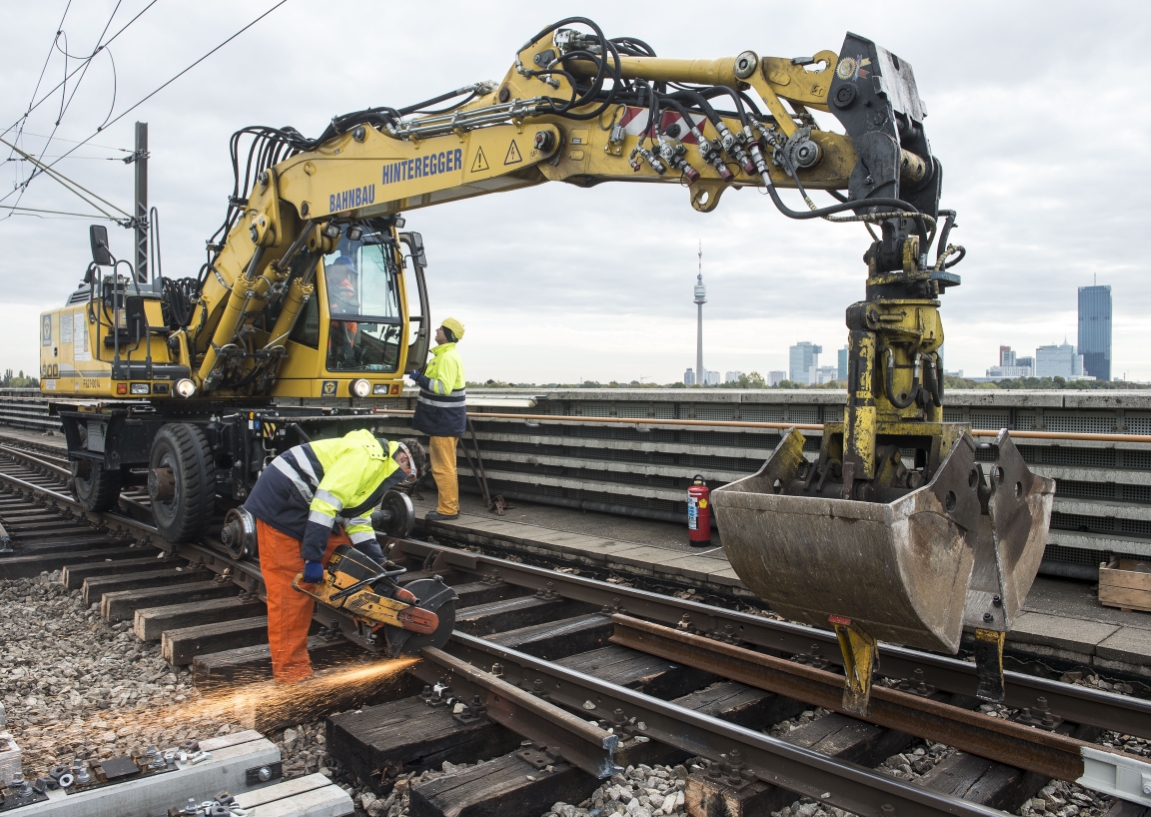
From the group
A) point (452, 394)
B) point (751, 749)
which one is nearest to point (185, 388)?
point (452, 394)

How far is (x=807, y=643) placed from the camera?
526cm

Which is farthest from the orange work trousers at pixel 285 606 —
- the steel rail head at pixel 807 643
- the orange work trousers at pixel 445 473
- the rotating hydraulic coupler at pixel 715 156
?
the orange work trousers at pixel 445 473

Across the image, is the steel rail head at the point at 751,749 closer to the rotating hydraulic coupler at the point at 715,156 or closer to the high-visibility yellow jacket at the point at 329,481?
the high-visibility yellow jacket at the point at 329,481

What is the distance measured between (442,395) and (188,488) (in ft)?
9.11

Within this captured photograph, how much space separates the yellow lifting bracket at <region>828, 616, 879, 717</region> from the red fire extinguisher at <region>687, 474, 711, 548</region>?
3.98m

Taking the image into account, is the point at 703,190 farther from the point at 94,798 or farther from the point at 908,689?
the point at 94,798

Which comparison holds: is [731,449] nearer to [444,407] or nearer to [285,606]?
[444,407]

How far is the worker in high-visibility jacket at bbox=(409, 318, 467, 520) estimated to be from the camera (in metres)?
9.76

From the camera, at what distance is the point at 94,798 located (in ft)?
11.8

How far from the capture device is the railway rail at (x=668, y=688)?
3.76 meters

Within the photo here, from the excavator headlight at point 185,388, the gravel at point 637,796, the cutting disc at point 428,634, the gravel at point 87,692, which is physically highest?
the excavator headlight at point 185,388

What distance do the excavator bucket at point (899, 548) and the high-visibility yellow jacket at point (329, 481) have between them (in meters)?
2.34

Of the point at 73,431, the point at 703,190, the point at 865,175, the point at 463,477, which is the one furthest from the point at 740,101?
the point at 73,431

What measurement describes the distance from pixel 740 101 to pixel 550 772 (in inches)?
138
